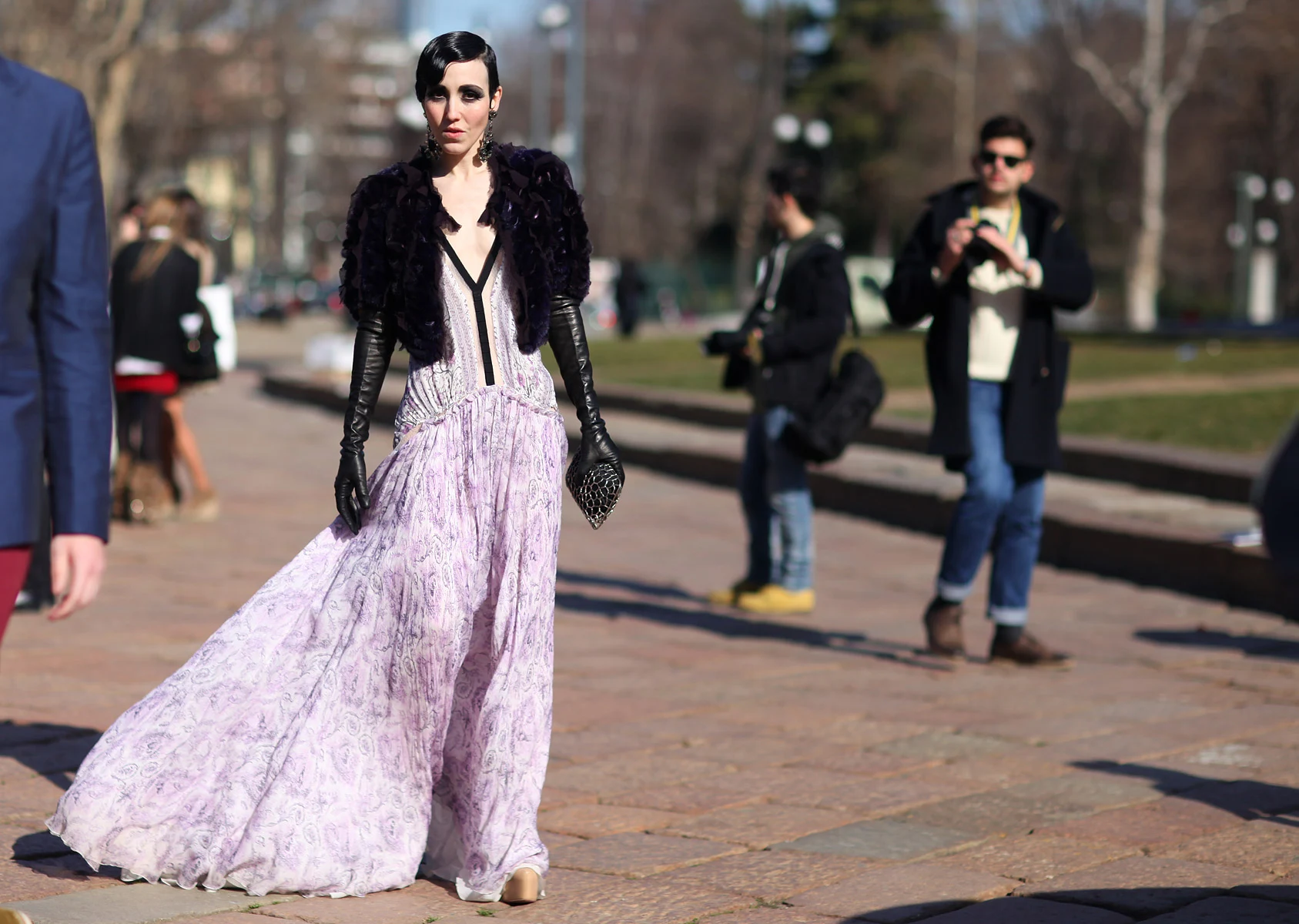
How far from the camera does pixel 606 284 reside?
42812 mm

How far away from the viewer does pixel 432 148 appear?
13.2 ft

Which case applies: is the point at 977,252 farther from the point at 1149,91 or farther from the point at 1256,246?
the point at 1256,246

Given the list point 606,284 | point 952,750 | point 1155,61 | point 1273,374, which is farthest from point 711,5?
point 952,750

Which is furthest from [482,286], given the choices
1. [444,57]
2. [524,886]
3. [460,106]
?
[524,886]

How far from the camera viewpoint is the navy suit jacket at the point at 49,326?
8.90ft

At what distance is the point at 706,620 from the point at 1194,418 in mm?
6762

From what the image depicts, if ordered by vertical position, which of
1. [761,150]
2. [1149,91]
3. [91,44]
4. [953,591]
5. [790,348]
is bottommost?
[953,591]

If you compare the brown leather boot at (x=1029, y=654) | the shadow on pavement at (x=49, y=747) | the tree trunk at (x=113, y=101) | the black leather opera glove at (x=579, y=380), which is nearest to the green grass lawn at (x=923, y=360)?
the tree trunk at (x=113, y=101)

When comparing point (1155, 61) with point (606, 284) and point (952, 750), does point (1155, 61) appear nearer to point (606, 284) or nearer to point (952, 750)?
point (606, 284)

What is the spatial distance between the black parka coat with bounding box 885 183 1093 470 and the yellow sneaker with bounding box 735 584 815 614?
155cm

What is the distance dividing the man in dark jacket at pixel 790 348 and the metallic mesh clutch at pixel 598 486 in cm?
376

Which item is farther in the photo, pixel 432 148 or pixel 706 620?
pixel 706 620

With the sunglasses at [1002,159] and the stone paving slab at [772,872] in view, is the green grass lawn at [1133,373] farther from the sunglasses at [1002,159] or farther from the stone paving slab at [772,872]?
the stone paving slab at [772,872]

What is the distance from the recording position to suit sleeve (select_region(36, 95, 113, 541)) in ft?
8.95
